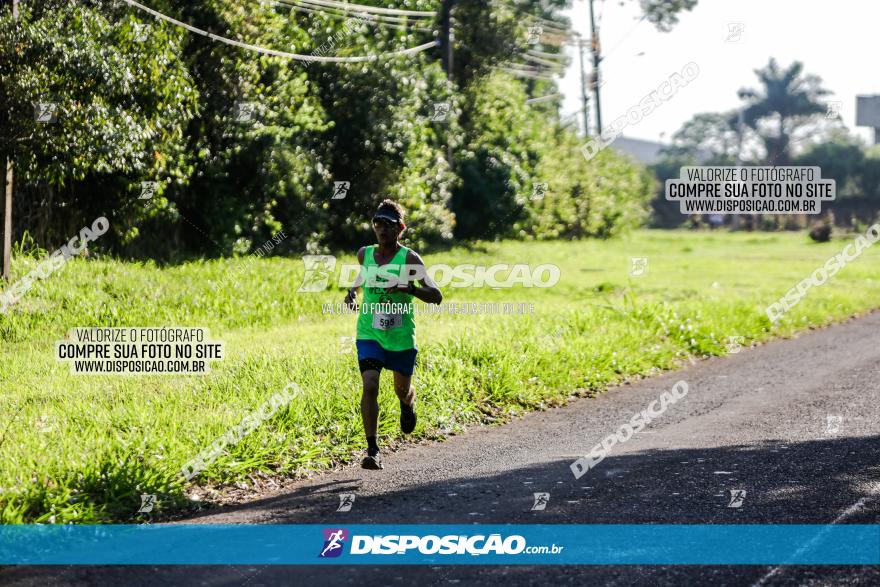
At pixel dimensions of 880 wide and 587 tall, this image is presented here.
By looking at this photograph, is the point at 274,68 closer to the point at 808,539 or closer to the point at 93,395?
the point at 93,395

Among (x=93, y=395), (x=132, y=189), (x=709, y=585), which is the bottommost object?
(x=709, y=585)

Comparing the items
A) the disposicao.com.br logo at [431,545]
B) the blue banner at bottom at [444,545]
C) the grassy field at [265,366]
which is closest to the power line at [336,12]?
the grassy field at [265,366]

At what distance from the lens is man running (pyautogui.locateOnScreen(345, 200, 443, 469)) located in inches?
305

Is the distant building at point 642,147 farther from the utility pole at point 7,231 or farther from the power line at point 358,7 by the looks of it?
the utility pole at point 7,231

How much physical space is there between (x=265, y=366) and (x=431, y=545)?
493 centimetres

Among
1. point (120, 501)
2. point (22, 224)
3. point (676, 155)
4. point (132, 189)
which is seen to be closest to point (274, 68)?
point (132, 189)

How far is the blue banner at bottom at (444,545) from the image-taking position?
5871mm

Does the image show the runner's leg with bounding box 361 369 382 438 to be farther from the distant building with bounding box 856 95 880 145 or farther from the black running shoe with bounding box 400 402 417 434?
the distant building with bounding box 856 95 880 145

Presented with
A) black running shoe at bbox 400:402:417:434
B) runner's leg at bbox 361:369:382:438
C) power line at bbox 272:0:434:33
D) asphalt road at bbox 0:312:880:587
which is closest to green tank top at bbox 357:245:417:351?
runner's leg at bbox 361:369:382:438

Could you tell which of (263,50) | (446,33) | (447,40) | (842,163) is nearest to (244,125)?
(263,50)

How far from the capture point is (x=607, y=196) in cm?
3981

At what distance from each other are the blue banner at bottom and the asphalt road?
145 mm

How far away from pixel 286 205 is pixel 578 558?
15179 millimetres

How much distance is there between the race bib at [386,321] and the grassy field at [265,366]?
4.55ft
